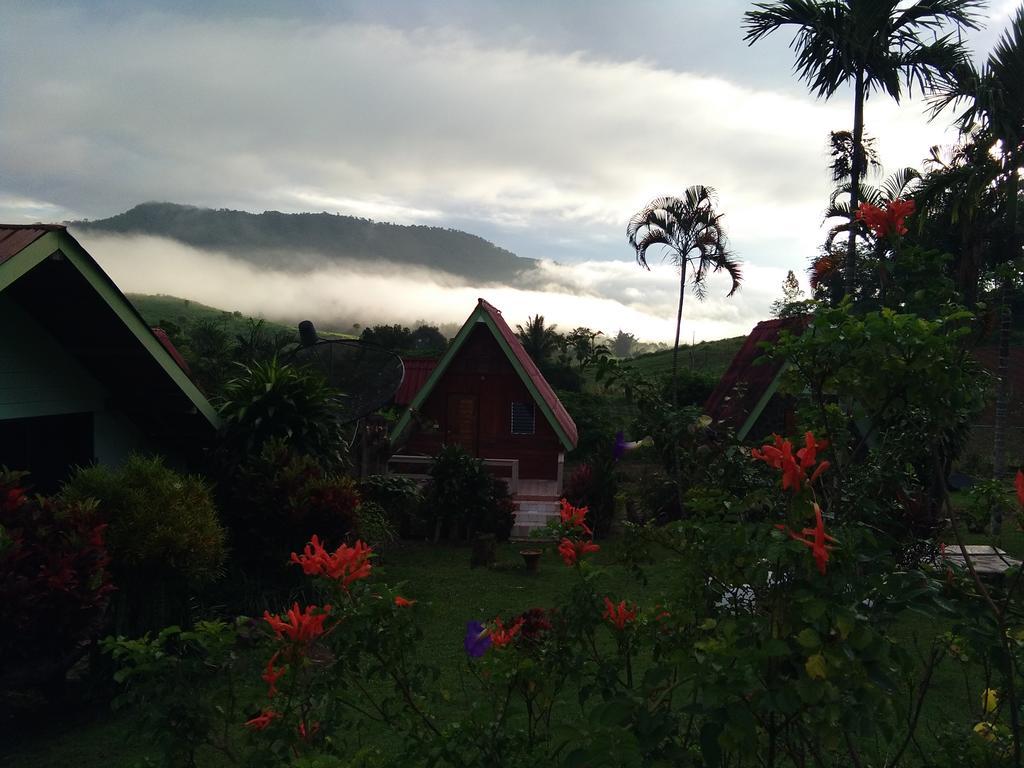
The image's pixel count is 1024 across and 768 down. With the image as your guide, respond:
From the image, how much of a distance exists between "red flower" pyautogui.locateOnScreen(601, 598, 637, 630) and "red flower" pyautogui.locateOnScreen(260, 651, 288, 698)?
1.40 m

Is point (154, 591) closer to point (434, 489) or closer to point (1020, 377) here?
point (434, 489)

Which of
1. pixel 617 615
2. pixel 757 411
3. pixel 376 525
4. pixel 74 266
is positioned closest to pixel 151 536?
pixel 74 266

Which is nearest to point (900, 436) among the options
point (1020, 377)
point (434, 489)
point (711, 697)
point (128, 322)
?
point (711, 697)

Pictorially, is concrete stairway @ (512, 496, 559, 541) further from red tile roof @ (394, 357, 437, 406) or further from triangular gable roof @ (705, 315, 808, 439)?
red tile roof @ (394, 357, 437, 406)

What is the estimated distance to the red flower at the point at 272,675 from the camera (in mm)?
2664

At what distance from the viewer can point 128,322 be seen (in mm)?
6906

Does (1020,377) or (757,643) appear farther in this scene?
(1020,377)

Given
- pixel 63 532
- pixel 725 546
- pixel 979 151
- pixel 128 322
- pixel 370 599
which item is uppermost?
pixel 979 151

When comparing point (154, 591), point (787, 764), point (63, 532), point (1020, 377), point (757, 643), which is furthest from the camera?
point (1020, 377)

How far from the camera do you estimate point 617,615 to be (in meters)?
3.20

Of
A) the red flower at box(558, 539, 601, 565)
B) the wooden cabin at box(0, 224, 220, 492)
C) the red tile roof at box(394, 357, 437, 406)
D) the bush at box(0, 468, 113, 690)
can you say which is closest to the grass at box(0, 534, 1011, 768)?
the red flower at box(558, 539, 601, 565)

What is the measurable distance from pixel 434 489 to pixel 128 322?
8.29 metres

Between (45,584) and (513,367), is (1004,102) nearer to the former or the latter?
(513,367)

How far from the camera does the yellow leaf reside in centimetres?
173
